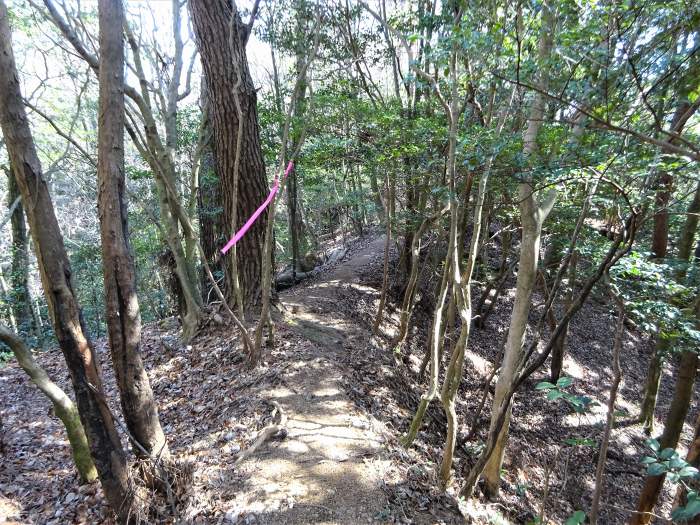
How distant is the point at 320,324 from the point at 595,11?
20.2ft

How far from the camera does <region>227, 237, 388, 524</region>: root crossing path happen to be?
3324 mm

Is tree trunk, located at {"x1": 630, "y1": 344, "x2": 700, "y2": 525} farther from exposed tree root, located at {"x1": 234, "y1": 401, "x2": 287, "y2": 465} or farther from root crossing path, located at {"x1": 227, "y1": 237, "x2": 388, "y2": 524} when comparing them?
exposed tree root, located at {"x1": 234, "y1": 401, "x2": 287, "y2": 465}

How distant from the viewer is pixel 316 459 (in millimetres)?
3908

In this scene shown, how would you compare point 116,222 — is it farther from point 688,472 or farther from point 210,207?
point 210,207

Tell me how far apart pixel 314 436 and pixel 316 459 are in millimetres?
342

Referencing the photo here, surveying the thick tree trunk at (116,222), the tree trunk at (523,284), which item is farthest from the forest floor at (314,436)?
the thick tree trunk at (116,222)

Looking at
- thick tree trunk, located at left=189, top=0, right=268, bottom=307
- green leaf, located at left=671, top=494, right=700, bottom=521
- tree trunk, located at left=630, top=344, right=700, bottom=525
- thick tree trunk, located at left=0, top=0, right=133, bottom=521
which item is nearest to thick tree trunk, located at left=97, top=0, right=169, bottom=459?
thick tree trunk, located at left=0, top=0, right=133, bottom=521

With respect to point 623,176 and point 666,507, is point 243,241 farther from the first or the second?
point 666,507

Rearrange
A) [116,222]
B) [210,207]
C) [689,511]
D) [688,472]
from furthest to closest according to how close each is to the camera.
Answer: [210,207] < [116,222] < [688,472] < [689,511]

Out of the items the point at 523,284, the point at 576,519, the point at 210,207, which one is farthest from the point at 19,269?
the point at 576,519

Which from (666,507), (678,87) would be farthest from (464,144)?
(666,507)

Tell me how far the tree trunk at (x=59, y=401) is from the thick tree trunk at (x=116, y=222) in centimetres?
50

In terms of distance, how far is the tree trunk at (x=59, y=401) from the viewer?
2.94 m

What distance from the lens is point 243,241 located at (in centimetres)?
664
